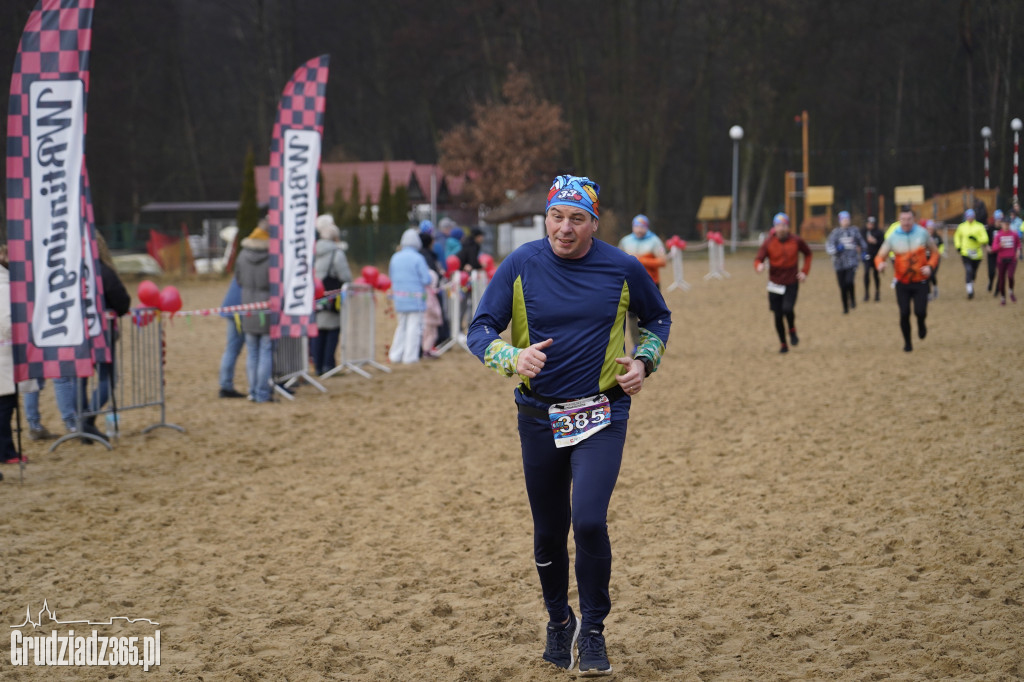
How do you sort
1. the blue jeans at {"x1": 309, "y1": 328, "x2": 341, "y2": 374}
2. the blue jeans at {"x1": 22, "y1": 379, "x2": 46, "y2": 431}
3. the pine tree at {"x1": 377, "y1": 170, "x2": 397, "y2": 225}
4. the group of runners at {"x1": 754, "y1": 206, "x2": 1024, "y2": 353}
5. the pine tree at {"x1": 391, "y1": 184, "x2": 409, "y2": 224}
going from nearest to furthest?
the blue jeans at {"x1": 22, "y1": 379, "x2": 46, "y2": 431}
the group of runners at {"x1": 754, "y1": 206, "x2": 1024, "y2": 353}
the blue jeans at {"x1": 309, "y1": 328, "x2": 341, "y2": 374}
the pine tree at {"x1": 377, "y1": 170, "x2": 397, "y2": 225}
the pine tree at {"x1": 391, "y1": 184, "x2": 409, "y2": 224}

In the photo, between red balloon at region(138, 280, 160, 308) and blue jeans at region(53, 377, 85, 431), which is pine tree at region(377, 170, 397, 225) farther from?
blue jeans at region(53, 377, 85, 431)

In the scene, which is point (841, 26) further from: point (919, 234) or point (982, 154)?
point (919, 234)

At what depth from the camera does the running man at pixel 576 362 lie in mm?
4523

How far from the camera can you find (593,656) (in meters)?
4.68

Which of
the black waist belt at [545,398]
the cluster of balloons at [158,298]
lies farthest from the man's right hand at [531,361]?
the cluster of balloons at [158,298]

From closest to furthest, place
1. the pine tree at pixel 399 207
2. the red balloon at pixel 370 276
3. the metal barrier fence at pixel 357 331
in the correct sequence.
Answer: the metal barrier fence at pixel 357 331 < the red balloon at pixel 370 276 < the pine tree at pixel 399 207

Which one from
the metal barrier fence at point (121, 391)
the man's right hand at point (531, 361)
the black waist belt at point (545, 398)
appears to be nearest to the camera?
the man's right hand at point (531, 361)

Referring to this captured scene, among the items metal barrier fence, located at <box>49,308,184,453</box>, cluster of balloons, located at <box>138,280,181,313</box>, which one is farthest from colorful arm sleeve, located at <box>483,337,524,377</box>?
cluster of balloons, located at <box>138,280,181,313</box>

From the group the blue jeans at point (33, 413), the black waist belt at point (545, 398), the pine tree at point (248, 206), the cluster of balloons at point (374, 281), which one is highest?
the pine tree at point (248, 206)

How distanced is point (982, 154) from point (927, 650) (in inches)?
2249

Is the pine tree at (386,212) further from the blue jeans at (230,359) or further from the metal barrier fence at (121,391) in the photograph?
the blue jeans at (230,359)

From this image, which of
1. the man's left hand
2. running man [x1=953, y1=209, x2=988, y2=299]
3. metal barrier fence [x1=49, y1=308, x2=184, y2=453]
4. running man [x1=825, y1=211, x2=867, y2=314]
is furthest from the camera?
running man [x1=953, y1=209, x2=988, y2=299]

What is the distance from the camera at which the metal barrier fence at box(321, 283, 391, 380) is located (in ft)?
49.1

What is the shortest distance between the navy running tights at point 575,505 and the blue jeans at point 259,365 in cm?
839
